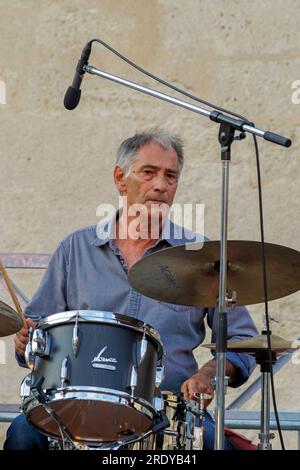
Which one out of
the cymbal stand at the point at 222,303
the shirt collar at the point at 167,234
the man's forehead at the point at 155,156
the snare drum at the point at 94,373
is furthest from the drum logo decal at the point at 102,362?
the man's forehead at the point at 155,156

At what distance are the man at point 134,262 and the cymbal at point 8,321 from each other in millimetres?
305

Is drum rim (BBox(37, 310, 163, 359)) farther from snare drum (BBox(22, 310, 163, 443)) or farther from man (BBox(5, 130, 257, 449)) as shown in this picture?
man (BBox(5, 130, 257, 449))

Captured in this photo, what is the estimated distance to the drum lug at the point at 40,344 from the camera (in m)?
2.80

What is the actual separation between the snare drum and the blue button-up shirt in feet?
1.61

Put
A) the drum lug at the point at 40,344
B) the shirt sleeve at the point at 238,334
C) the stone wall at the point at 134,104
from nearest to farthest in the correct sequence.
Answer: the drum lug at the point at 40,344 → the shirt sleeve at the point at 238,334 → the stone wall at the point at 134,104

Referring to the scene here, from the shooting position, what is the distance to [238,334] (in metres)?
3.44

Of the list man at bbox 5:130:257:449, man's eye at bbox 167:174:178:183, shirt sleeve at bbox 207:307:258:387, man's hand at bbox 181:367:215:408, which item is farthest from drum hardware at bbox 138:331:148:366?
man's eye at bbox 167:174:178:183

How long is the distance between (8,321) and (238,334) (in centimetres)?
81

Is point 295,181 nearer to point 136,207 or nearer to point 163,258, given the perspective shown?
point 136,207

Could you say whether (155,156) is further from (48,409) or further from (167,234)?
(48,409)

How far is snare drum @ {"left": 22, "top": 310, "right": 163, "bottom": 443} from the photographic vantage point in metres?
2.73

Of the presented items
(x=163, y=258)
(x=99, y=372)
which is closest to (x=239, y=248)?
(x=163, y=258)

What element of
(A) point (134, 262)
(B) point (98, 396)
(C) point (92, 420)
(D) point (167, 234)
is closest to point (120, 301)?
(A) point (134, 262)

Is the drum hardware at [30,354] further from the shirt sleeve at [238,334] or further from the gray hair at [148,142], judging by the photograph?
the gray hair at [148,142]
